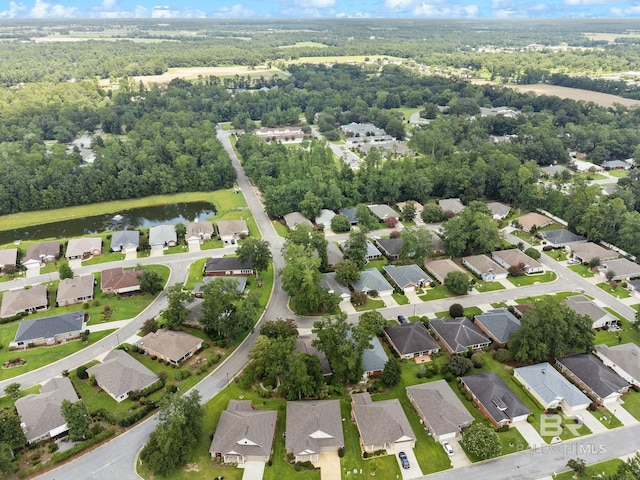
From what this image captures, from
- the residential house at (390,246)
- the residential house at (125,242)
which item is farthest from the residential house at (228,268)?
the residential house at (390,246)

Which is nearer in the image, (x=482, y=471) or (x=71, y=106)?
(x=482, y=471)

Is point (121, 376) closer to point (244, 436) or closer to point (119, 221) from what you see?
point (244, 436)

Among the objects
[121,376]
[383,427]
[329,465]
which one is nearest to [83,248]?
[121,376]

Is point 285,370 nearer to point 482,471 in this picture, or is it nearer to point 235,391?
point 235,391

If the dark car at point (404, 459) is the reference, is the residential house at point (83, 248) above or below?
below

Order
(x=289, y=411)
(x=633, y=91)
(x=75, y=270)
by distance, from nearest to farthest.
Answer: (x=289, y=411)
(x=75, y=270)
(x=633, y=91)

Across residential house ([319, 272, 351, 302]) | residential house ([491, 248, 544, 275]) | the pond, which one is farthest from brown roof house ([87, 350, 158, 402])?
residential house ([491, 248, 544, 275])

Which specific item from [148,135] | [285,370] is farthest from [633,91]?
[285,370]

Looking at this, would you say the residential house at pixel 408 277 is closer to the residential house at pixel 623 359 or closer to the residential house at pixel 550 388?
the residential house at pixel 550 388
